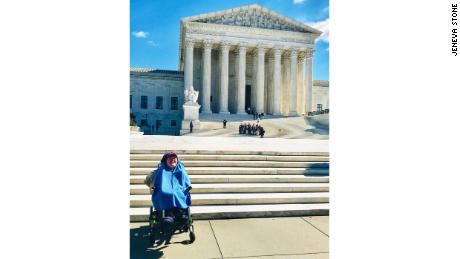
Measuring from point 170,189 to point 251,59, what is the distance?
41571 mm

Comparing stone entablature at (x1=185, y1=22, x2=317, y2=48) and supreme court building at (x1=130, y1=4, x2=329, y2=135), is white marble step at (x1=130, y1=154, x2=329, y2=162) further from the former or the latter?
stone entablature at (x1=185, y1=22, x2=317, y2=48)

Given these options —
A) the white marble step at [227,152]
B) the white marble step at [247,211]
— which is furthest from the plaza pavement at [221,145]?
the white marble step at [247,211]

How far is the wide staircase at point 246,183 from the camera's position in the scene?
17.4 ft

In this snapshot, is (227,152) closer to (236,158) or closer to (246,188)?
(236,158)

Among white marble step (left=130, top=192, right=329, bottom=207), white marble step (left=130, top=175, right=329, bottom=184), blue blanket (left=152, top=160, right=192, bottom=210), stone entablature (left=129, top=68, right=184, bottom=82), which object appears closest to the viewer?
blue blanket (left=152, top=160, right=192, bottom=210)

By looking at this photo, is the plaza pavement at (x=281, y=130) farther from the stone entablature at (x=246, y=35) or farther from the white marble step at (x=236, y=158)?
the white marble step at (x=236, y=158)

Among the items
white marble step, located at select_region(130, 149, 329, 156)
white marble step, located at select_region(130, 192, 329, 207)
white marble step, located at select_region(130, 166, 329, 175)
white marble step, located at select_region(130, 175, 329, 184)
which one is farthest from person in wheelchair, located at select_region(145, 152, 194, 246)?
white marble step, located at select_region(130, 149, 329, 156)

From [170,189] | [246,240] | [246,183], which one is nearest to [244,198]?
[246,183]

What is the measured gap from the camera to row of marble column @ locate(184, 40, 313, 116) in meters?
38.0

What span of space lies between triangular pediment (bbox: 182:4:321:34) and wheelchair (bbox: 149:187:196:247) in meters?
36.7

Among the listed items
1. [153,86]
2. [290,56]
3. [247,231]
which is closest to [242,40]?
[290,56]

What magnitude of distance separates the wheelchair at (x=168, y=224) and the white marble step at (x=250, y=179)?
233 centimetres

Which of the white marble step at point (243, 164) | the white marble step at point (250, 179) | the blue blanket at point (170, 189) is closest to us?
the blue blanket at point (170, 189)
